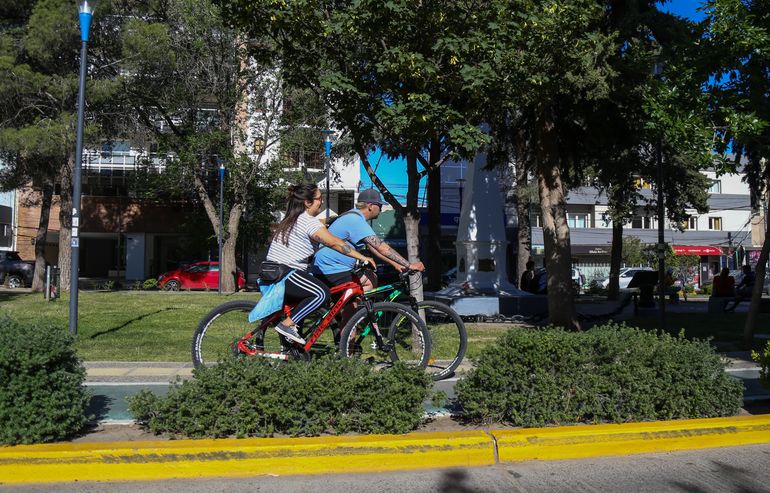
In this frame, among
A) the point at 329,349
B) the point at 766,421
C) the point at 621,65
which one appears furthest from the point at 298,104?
the point at 766,421

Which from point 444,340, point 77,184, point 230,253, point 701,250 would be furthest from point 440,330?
point 701,250

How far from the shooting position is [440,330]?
6781 millimetres

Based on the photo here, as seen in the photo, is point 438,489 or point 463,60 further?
point 463,60

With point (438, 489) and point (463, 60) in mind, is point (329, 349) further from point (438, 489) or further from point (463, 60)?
point (463, 60)

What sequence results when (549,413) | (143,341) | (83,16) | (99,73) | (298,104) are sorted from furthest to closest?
(298,104) < (99,73) < (143,341) < (83,16) < (549,413)

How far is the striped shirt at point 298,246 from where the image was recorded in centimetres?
596

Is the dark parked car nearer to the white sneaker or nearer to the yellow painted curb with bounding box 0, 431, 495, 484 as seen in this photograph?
the white sneaker

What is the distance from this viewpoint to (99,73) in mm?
21625

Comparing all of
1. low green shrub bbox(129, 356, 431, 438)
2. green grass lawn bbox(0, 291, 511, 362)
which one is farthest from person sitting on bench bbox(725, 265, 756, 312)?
low green shrub bbox(129, 356, 431, 438)

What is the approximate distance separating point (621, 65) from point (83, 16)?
28.3 feet

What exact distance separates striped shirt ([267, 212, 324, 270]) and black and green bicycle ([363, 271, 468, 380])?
2.33 ft

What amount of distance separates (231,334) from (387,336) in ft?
4.80

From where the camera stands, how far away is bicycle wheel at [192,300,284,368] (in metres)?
5.93

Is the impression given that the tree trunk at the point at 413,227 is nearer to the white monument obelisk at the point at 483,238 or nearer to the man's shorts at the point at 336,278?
the man's shorts at the point at 336,278
